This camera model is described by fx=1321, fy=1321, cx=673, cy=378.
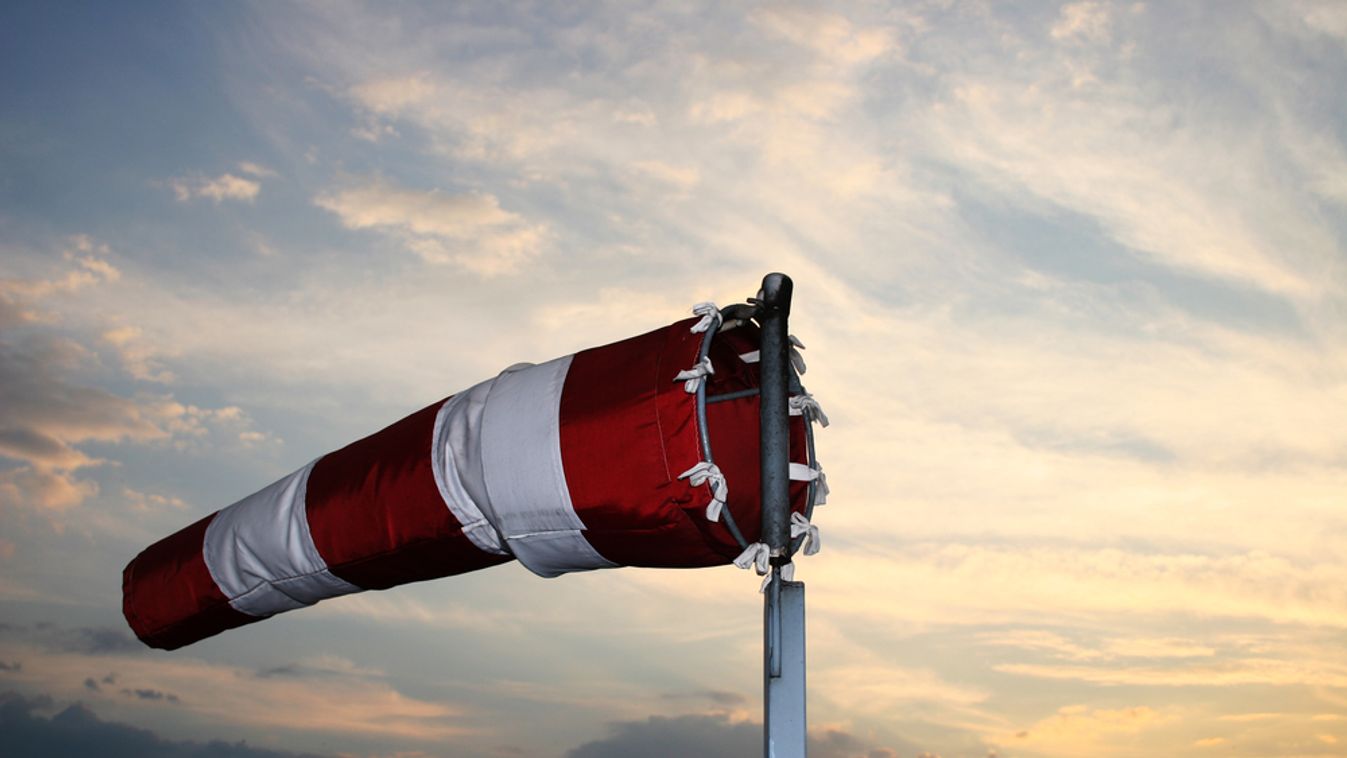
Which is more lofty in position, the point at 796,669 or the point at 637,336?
the point at 637,336

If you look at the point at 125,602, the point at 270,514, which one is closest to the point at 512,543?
the point at 270,514

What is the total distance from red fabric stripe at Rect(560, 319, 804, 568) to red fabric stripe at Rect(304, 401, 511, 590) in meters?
0.50

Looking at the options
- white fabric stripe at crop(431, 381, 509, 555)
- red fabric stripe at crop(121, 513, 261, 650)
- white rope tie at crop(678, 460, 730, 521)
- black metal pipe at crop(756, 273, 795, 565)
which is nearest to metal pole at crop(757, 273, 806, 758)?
black metal pipe at crop(756, 273, 795, 565)

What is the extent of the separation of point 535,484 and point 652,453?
13.5 inches

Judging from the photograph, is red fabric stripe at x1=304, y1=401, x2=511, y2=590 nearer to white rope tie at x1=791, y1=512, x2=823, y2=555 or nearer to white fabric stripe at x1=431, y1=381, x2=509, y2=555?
white fabric stripe at x1=431, y1=381, x2=509, y2=555

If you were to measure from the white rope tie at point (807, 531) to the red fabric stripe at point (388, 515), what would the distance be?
2.71ft

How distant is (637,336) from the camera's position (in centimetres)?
335

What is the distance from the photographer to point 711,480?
3035 mm

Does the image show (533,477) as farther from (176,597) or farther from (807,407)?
(176,597)

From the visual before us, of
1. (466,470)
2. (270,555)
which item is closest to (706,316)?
(466,470)

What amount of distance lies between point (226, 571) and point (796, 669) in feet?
6.35

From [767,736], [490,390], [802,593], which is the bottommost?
[767,736]

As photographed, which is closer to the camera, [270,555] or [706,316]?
[706,316]

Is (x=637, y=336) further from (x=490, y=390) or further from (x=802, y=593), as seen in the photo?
(x=802, y=593)
